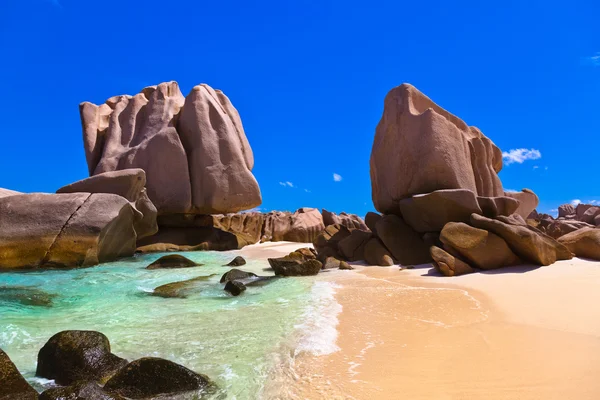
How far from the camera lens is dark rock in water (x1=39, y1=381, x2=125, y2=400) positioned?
2156 millimetres

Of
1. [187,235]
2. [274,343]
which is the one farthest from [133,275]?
[187,235]

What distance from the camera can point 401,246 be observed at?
29.7 ft

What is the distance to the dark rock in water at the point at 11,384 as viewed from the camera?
218cm

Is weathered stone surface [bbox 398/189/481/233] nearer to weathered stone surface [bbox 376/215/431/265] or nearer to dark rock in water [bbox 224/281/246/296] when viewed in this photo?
weathered stone surface [bbox 376/215/431/265]

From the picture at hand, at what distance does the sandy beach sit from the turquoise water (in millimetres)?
299

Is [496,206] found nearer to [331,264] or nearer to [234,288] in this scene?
[331,264]

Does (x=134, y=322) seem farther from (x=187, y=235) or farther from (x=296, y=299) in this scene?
(x=187, y=235)

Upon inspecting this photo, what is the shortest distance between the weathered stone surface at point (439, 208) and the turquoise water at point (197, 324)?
3129mm

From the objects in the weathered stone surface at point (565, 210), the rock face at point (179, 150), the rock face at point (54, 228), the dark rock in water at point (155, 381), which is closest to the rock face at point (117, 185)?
the rock face at point (54, 228)

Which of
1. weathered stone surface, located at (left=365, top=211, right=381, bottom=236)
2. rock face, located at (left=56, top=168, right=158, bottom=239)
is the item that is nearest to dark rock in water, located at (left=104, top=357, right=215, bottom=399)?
weathered stone surface, located at (left=365, top=211, right=381, bottom=236)

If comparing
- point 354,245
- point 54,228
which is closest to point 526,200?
point 354,245

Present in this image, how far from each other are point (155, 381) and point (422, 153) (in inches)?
313

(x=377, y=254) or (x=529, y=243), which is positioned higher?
(x=529, y=243)

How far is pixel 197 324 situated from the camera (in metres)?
4.05
